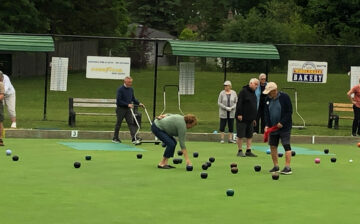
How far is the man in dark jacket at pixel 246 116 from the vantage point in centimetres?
1866

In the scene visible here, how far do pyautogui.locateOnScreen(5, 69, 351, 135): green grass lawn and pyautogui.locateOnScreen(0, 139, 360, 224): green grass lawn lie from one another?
7.00 metres

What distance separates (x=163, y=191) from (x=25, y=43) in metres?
11.9

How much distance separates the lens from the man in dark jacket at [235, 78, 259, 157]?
18656mm

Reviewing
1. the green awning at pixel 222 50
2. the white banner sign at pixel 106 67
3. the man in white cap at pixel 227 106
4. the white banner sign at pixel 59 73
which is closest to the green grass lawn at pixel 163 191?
the man in white cap at pixel 227 106

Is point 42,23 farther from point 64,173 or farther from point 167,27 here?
point 167,27

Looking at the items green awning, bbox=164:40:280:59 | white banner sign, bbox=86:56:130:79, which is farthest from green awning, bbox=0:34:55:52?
green awning, bbox=164:40:280:59

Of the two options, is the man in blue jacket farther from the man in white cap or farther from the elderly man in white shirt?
the elderly man in white shirt

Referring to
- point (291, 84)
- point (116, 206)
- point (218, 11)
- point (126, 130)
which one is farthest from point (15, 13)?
point (218, 11)

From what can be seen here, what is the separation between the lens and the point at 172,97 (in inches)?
1593

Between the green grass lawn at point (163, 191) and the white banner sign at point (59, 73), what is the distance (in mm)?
6047

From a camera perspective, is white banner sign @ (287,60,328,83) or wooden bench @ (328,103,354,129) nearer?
white banner sign @ (287,60,328,83)

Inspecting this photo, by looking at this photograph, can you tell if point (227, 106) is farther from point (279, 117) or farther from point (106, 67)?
point (279, 117)

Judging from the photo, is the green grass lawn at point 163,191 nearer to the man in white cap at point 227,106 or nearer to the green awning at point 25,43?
the man in white cap at point 227,106

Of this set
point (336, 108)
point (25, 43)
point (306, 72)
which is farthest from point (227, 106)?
point (25, 43)
